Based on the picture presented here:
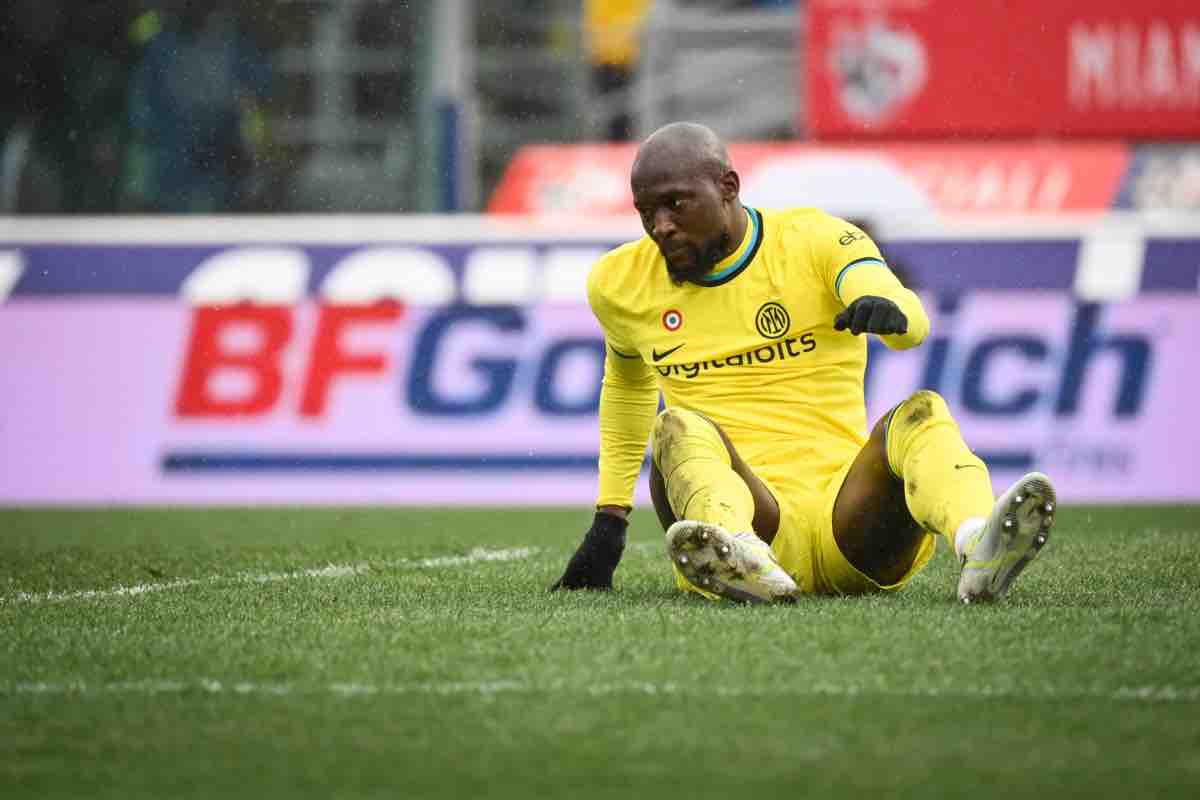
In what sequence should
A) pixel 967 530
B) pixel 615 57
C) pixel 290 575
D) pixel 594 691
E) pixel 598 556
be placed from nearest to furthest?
pixel 594 691, pixel 967 530, pixel 598 556, pixel 290 575, pixel 615 57

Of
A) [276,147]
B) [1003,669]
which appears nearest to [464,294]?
[276,147]

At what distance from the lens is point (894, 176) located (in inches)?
579

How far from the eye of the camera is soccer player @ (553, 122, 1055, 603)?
535 cm

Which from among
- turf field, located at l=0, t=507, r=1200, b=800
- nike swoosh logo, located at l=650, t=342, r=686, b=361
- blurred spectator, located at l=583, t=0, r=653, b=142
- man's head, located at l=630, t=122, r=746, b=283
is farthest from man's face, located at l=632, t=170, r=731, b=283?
blurred spectator, located at l=583, t=0, r=653, b=142

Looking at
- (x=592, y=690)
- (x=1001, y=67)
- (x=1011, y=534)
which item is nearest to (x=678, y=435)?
(x=1011, y=534)

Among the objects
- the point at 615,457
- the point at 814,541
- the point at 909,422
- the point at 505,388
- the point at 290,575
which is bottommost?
the point at 505,388

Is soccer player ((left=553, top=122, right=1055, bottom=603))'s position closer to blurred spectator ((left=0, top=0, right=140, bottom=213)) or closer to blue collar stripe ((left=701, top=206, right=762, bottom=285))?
blue collar stripe ((left=701, top=206, right=762, bottom=285))

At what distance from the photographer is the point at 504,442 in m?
11.6

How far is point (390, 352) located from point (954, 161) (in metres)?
4.90

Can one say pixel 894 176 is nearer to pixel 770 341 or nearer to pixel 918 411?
pixel 770 341

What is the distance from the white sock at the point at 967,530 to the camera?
5156 millimetres

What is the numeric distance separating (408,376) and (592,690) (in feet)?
24.1

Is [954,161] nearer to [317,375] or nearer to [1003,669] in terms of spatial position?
[317,375]

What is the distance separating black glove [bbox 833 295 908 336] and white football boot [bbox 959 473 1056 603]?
0.47m
